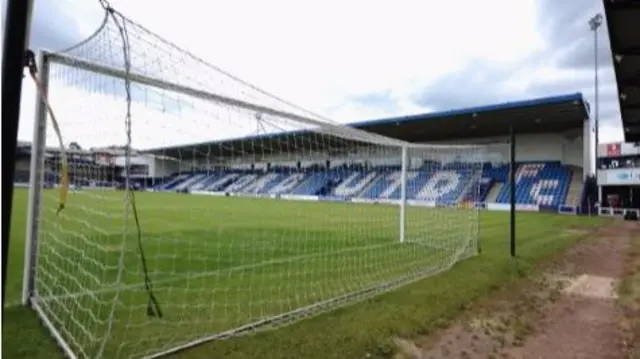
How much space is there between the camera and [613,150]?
96.3ft

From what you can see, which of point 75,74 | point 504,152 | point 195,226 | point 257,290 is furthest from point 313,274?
point 504,152

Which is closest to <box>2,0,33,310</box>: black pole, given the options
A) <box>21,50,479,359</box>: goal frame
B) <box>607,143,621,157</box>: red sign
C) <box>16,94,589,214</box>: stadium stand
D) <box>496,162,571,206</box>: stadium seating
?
<box>21,50,479,359</box>: goal frame

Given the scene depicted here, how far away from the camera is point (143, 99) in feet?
13.4

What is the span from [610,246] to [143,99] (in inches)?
485

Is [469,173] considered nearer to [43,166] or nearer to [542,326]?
[542,326]

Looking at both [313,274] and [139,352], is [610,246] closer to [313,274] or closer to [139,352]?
[313,274]

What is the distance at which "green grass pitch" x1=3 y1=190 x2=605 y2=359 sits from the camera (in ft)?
13.0

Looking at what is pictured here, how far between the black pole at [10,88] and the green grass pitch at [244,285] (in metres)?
2.10

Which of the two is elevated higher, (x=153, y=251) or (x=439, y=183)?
(x=439, y=183)

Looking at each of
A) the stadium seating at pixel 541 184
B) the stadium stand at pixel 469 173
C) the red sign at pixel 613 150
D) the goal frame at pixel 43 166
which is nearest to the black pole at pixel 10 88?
the goal frame at pixel 43 166

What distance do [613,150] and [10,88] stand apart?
112 feet

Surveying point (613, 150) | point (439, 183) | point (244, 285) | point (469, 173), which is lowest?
point (244, 285)

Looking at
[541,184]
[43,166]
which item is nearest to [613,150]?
[541,184]

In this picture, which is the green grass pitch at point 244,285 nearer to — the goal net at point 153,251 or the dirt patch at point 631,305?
the goal net at point 153,251
